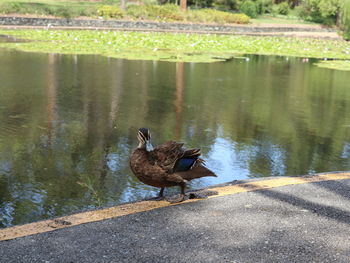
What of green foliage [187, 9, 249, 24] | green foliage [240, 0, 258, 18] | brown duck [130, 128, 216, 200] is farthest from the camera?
green foliage [240, 0, 258, 18]

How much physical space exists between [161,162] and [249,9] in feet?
156

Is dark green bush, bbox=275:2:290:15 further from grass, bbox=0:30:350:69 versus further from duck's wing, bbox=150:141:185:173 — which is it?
duck's wing, bbox=150:141:185:173

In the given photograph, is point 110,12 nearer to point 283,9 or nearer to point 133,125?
point 283,9

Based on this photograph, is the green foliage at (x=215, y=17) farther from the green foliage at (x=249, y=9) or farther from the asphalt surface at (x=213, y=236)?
the asphalt surface at (x=213, y=236)

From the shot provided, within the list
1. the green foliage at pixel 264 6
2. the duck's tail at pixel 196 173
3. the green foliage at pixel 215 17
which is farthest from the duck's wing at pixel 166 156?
the green foliage at pixel 264 6

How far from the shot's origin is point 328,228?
441cm

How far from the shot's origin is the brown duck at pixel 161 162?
4.69 metres

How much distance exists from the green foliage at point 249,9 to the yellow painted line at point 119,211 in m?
45.7

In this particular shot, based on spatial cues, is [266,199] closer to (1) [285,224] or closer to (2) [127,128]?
(1) [285,224]

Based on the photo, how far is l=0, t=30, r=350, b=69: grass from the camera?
2108 cm

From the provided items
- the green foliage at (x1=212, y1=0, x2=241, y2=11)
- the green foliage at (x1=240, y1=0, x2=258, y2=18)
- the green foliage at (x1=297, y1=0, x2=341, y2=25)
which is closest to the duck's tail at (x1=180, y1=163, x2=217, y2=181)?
the green foliage at (x1=297, y1=0, x2=341, y2=25)

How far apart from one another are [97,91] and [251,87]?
176 inches

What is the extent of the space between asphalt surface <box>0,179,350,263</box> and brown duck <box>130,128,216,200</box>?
269 mm

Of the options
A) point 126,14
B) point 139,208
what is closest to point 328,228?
point 139,208
